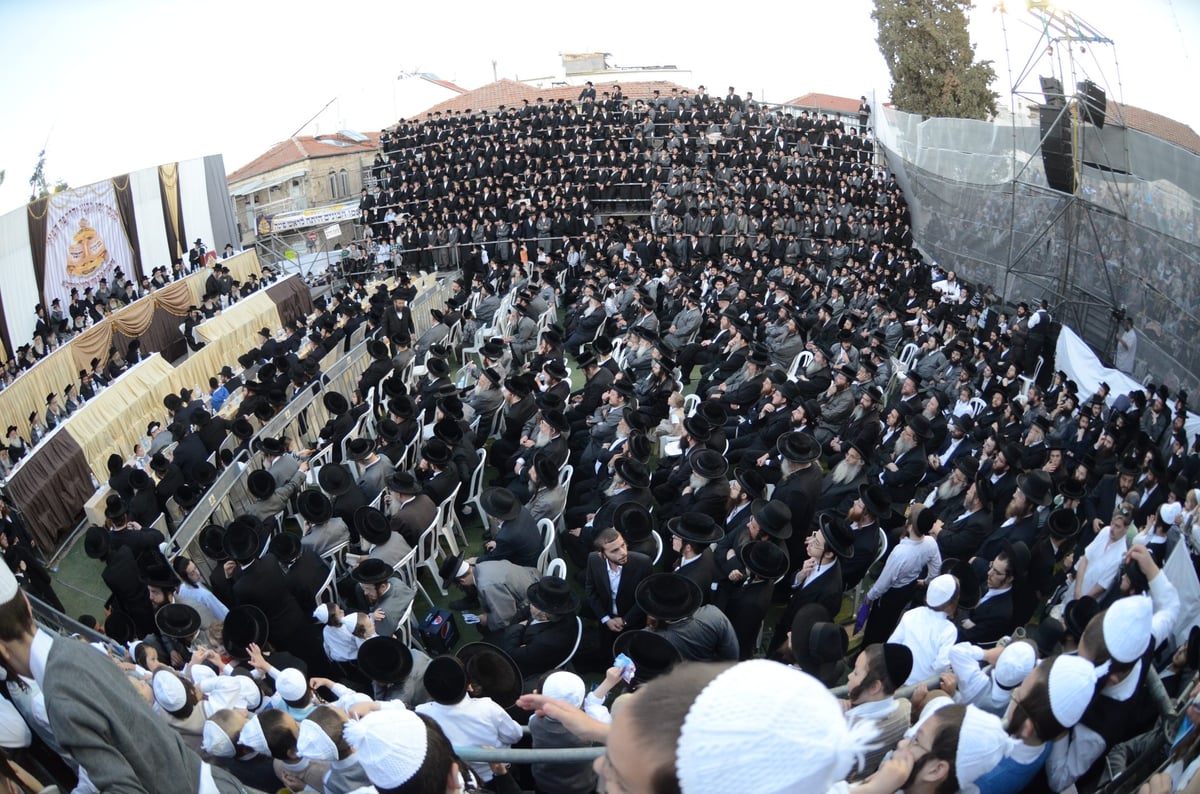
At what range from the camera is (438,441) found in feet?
25.0

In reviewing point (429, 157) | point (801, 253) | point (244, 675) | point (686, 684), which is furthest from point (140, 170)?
point (686, 684)

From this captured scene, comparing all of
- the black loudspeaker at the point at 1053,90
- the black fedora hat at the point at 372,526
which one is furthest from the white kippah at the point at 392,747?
the black loudspeaker at the point at 1053,90

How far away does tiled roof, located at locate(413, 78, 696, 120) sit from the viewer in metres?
32.8

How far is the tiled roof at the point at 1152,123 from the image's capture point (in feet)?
40.6

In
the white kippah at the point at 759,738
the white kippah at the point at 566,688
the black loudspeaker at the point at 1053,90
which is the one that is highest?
the black loudspeaker at the point at 1053,90

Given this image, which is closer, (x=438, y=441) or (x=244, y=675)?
(x=244, y=675)

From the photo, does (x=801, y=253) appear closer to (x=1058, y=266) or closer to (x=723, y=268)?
(x=723, y=268)

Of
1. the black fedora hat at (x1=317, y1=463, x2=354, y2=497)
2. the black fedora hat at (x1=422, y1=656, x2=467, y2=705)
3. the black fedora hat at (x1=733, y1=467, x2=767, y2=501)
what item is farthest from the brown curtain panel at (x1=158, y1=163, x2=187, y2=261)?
the black fedora hat at (x1=422, y1=656, x2=467, y2=705)

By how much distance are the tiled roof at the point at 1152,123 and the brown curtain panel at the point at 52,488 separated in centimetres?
1547

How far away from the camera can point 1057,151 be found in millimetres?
13867

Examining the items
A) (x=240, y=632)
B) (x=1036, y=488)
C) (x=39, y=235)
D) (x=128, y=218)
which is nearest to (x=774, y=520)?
(x=1036, y=488)

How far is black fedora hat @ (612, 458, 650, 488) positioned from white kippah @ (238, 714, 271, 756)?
364cm

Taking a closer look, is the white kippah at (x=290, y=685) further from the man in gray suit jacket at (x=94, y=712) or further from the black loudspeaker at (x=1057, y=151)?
the black loudspeaker at (x=1057, y=151)

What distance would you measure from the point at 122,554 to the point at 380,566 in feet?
8.43
